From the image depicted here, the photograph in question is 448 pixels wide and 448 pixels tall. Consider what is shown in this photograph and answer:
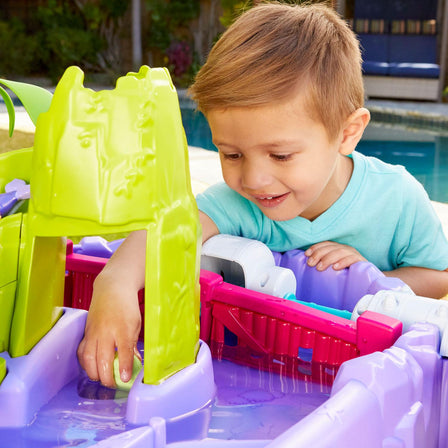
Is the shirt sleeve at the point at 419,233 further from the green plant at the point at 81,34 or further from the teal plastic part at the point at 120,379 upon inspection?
the green plant at the point at 81,34

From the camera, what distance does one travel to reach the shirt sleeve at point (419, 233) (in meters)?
1.45

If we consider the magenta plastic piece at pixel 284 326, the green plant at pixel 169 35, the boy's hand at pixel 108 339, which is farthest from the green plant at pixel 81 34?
the boy's hand at pixel 108 339

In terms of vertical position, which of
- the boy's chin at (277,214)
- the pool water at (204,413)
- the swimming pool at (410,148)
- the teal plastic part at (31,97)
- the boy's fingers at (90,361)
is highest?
the teal plastic part at (31,97)

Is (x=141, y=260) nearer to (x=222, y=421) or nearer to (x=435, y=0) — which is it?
(x=222, y=421)

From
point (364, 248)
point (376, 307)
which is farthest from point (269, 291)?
point (364, 248)

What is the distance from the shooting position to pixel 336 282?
3.97 feet

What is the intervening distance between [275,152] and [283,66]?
153 millimetres

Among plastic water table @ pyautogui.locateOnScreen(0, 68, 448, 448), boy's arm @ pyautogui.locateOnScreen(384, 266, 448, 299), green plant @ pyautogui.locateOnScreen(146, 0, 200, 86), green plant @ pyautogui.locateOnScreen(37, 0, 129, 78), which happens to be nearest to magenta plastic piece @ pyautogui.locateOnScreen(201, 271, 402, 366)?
plastic water table @ pyautogui.locateOnScreen(0, 68, 448, 448)

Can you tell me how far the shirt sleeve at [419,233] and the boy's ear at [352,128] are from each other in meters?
0.21

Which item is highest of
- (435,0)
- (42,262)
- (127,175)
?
(435,0)

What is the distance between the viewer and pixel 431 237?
1.45 metres

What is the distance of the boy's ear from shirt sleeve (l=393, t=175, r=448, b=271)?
21cm

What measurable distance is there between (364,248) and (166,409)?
80 centimetres

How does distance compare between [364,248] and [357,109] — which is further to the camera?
[364,248]
